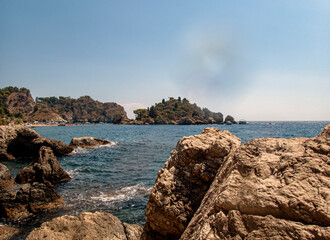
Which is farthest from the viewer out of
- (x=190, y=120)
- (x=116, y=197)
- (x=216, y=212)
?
(x=190, y=120)

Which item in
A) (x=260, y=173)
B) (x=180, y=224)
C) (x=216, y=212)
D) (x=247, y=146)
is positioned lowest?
(x=180, y=224)

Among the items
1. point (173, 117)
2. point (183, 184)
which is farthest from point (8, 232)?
point (173, 117)

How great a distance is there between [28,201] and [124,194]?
4.88 m

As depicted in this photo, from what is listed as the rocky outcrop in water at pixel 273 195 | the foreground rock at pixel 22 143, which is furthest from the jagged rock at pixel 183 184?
the foreground rock at pixel 22 143

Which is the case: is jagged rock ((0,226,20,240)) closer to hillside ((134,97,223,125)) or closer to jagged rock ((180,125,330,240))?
jagged rock ((180,125,330,240))

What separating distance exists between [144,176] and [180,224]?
11703mm

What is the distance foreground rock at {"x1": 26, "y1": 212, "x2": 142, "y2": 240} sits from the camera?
5.38m

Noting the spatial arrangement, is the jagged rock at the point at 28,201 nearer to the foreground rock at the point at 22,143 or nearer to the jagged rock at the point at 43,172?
the jagged rock at the point at 43,172

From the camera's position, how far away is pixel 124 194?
11.5 meters

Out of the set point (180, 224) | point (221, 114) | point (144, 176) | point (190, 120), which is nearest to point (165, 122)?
point (190, 120)

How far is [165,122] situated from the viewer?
540 ft

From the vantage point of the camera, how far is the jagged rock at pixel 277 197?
2005 millimetres

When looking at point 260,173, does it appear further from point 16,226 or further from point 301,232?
point 16,226

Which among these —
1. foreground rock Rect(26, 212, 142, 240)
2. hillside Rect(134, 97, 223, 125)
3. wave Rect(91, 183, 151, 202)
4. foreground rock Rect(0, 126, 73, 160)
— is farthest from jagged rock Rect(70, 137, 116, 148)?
hillside Rect(134, 97, 223, 125)
